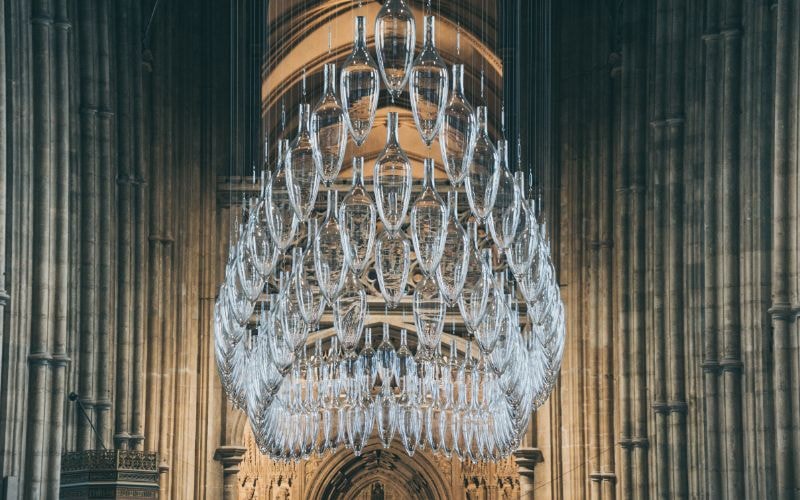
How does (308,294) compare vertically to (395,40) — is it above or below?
below

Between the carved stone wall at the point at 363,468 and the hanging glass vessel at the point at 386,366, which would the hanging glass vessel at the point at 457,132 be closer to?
the hanging glass vessel at the point at 386,366

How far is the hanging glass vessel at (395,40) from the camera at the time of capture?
19.0m

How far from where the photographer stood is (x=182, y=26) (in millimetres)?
34938

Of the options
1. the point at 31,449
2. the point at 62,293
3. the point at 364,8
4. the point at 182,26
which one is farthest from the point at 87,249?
the point at 364,8

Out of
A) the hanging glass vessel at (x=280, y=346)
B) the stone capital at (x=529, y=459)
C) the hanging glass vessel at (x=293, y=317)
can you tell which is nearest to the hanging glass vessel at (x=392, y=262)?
the hanging glass vessel at (x=293, y=317)

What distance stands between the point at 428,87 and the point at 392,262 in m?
2.20

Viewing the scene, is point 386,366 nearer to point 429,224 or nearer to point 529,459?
point 529,459

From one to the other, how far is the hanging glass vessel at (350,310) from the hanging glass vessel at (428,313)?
69cm

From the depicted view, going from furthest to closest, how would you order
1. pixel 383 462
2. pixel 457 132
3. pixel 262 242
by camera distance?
pixel 383 462
pixel 262 242
pixel 457 132

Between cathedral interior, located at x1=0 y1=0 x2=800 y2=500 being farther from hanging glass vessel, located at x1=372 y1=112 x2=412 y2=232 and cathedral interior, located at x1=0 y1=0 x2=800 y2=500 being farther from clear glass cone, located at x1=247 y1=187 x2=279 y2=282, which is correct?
clear glass cone, located at x1=247 y1=187 x2=279 y2=282

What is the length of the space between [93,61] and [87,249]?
3.15 metres

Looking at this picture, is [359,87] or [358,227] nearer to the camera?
[359,87]

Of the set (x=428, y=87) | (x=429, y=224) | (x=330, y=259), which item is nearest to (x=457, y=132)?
(x=428, y=87)

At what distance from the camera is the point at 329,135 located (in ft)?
64.7
